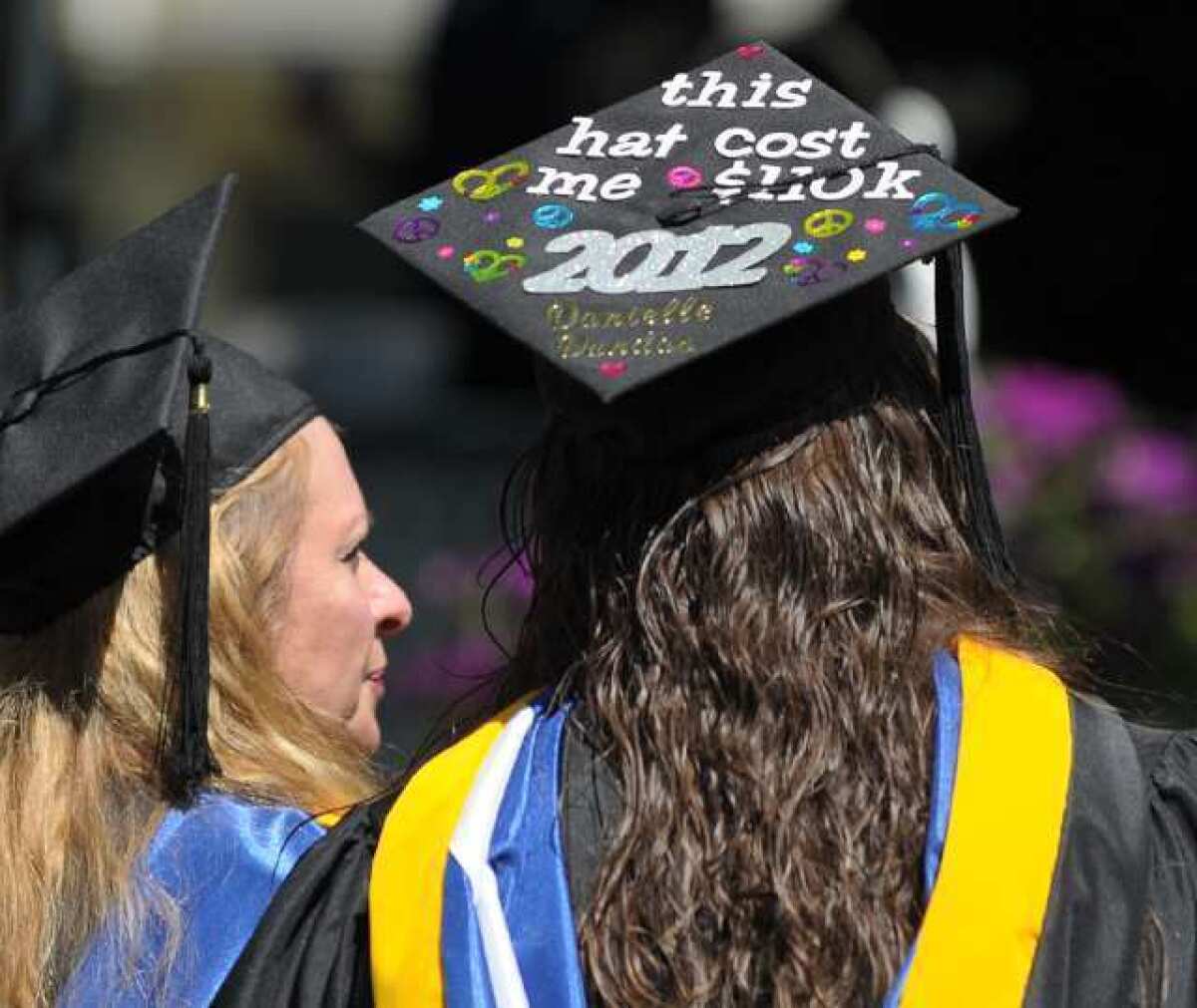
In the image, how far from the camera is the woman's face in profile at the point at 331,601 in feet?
9.82

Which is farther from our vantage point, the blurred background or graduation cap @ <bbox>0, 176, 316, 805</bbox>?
the blurred background

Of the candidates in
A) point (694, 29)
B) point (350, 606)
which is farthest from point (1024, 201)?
point (350, 606)

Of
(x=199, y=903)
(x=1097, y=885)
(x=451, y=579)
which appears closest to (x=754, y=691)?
(x=1097, y=885)

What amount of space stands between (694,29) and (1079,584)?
108 inches

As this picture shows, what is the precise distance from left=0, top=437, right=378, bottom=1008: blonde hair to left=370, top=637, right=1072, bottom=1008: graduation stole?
39 centimetres

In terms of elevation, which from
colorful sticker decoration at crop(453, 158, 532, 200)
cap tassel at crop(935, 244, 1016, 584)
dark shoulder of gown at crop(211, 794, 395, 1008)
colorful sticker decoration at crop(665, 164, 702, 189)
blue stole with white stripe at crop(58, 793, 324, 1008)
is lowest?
blue stole with white stripe at crop(58, 793, 324, 1008)

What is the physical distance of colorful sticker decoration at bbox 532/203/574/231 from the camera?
8.13 feet

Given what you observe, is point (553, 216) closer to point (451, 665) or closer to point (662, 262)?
point (662, 262)

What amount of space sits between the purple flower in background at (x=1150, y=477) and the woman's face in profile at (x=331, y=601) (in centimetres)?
273

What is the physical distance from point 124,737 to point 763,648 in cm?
84

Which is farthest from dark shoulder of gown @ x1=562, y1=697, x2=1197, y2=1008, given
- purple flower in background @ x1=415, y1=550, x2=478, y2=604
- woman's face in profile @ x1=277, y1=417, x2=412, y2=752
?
purple flower in background @ x1=415, y1=550, x2=478, y2=604

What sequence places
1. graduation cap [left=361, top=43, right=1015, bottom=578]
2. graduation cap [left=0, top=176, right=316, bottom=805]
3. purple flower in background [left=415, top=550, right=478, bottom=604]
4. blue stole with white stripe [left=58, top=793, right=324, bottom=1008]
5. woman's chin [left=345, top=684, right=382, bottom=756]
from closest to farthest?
graduation cap [left=361, top=43, right=1015, bottom=578] → blue stole with white stripe [left=58, top=793, right=324, bottom=1008] → graduation cap [left=0, top=176, right=316, bottom=805] → woman's chin [left=345, top=684, right=382, bottom=756] → purple flower in background [left=415, top=550, right=478, bottom=604]

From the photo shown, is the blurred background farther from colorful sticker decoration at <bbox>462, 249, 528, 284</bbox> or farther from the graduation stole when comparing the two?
colorful sticker decoration at <bbox>462, 249, 528, 284</bbox>

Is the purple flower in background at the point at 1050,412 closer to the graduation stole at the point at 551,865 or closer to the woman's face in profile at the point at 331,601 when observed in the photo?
the woman's face in profile at the point at 331,601
